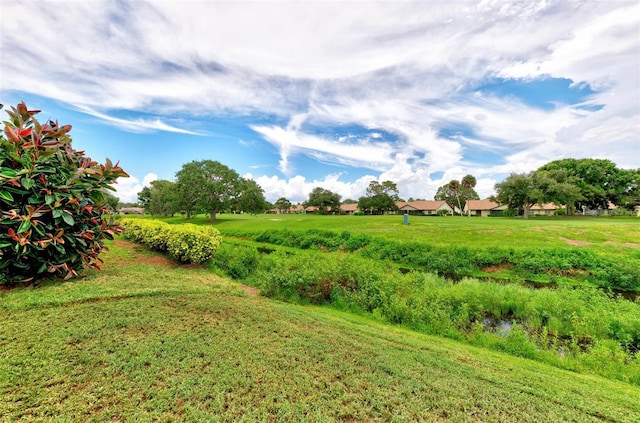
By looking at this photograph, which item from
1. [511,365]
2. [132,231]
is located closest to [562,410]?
[511,365]

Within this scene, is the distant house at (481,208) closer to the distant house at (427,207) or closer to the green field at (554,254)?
the distant house at (427,207)

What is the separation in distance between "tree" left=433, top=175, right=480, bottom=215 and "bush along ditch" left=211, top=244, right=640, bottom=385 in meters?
65.6

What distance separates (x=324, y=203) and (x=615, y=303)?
243 feet

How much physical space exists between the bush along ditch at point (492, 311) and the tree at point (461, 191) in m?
65.6

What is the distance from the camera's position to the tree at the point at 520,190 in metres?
37.5

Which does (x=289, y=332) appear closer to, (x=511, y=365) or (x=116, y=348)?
(x=116, y=348)

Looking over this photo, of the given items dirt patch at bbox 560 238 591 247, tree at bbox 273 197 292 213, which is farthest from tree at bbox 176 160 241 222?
tree at bbox 273 197 292 213

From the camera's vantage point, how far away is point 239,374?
2.71 meters

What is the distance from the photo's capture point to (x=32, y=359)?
2639mm

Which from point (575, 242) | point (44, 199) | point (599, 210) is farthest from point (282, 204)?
point (44, 199)

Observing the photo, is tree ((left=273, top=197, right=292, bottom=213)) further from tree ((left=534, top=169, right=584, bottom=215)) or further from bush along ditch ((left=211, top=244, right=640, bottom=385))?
bush along ditch ((left=211, top=244, right=640, bottom=385))

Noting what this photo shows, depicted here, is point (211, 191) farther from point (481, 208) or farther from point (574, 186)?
point (481, 208)

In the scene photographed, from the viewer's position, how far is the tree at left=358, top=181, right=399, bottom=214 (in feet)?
219

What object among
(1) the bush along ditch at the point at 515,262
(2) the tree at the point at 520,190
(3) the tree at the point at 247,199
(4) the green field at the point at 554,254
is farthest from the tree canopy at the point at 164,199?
(2) the tree at the point at 520,190
